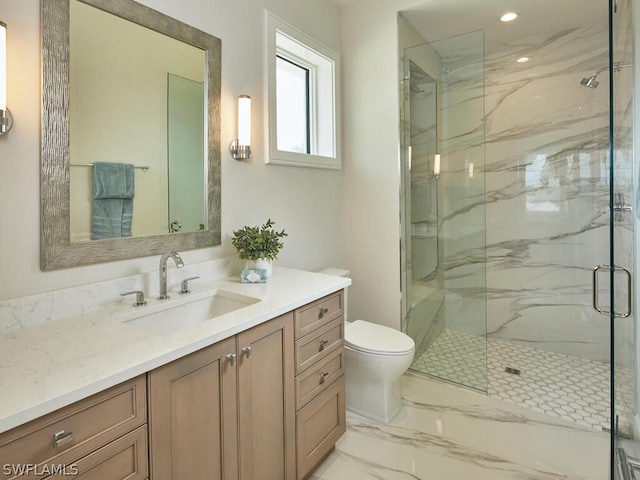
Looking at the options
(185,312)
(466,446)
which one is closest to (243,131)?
Result: (185,312)

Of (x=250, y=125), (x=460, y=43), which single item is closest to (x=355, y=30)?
(x=460, y=43)

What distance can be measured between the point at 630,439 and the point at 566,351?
1.97 meters

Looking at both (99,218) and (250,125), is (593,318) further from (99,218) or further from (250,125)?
(99,218)

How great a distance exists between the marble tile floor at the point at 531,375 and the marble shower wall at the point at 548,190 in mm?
245

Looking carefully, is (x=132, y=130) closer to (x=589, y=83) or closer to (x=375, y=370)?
(x=375, y=370)

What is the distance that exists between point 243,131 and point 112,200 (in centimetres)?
76

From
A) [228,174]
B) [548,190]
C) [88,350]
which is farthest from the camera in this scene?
[548,190]

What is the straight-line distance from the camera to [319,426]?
1.73 m

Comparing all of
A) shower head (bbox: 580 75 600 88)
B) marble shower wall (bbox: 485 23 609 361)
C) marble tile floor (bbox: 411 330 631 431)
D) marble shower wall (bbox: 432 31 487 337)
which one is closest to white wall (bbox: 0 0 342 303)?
marble shower wall (bbox: 432 31 487 337)

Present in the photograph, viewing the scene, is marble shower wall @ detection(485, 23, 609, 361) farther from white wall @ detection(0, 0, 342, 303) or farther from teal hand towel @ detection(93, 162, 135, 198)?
teal hand towel @ detection(93, 162, 135, 198)

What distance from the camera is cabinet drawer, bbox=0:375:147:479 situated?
0.77 metres

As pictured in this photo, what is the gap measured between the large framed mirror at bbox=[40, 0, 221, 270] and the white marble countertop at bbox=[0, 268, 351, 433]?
265 millimetres

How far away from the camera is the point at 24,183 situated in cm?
126

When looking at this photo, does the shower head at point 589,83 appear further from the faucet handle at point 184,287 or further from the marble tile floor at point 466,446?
the faucet handle at point 184,287
